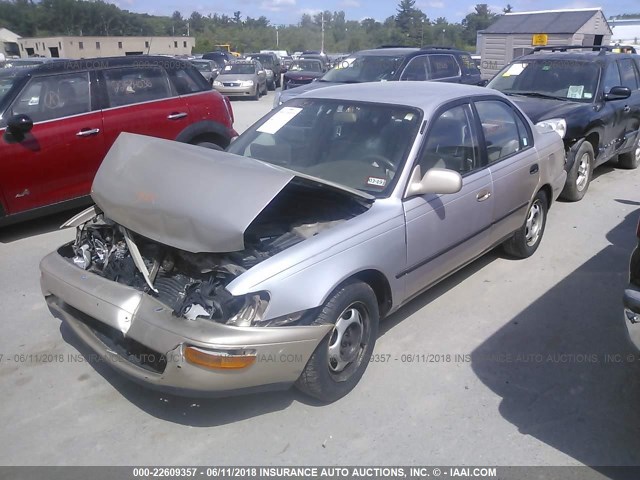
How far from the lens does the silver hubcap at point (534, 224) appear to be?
5.30 m

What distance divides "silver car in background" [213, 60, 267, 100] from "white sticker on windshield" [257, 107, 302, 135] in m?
17.0

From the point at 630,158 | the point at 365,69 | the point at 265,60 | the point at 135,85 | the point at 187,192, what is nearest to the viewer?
the point at 187,192

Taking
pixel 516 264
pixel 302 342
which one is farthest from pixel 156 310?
pixel 516 264

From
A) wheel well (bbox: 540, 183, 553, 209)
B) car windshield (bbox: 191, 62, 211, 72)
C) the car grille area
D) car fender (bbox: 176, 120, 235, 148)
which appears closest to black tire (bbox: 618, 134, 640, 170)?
wheel well (bbox: 540, 183, 553, 209)

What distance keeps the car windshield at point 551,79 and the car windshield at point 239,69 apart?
15278mm

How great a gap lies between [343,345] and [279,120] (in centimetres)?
196

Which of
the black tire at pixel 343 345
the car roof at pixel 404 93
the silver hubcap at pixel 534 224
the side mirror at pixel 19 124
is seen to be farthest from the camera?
the side mirror at pixel 19 124

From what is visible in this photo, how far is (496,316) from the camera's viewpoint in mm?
4348

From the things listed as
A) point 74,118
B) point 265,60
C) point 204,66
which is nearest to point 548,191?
point 74,118

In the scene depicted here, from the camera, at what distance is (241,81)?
68.8ft

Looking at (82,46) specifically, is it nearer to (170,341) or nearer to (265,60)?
(265,60)

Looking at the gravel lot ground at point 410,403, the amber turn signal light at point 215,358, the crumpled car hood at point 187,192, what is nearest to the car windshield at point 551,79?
the gravel lot ground at point 410,403

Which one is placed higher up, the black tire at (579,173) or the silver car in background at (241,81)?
the silver car in background at (241,81)

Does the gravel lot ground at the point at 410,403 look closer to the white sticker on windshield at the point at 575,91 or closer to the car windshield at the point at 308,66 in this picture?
the white sticker on windshield at the point at 575,91
